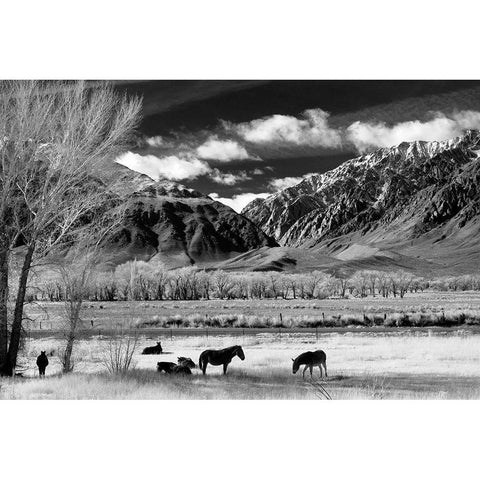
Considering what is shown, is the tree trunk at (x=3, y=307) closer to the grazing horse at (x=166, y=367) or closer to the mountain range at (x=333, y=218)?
the mountain range at (x=333, y=218)

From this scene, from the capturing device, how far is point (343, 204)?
9.47m

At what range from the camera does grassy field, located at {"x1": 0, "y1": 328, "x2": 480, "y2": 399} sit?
767 centimetres

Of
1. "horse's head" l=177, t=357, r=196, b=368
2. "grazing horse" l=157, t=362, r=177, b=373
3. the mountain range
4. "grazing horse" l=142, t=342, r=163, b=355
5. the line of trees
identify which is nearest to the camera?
"grazing horse" l=157, t=362, r=177, b=373

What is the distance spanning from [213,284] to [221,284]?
0.45 ft

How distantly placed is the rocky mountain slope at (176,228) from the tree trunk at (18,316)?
49.0 inches

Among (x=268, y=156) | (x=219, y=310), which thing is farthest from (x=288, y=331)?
(x=268, y=156)

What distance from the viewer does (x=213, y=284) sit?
371 inches

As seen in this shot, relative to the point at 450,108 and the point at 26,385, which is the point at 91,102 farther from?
the point at 450,108

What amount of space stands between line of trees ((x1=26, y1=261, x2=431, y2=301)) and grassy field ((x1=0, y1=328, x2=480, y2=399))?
2.34 feet

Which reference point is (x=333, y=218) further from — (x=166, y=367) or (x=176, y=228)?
(x=166, y=367)

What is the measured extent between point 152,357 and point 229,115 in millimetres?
4039

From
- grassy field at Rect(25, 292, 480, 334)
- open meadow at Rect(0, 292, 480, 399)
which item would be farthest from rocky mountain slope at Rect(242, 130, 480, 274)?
open meadow at Rect(0, 292, 480, 399)

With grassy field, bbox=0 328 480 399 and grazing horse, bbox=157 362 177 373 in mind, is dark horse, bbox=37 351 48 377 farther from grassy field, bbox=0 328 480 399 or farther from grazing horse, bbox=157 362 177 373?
grazing horse, bbox=157 362 177 373
